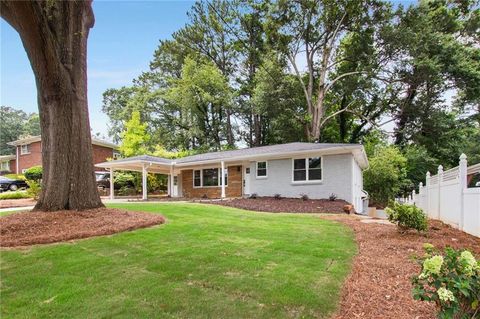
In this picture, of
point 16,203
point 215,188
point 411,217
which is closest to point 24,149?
point 16,203

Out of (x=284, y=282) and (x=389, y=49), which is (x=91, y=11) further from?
(x=389, y=49)

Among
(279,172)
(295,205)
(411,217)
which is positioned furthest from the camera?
(279,172)

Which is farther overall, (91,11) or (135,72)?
(135,72)

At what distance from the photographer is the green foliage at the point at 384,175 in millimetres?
20828

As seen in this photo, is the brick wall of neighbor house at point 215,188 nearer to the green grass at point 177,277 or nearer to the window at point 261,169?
the window at point 261,169

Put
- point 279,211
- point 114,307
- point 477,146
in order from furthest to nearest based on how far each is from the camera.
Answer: point 477,146
point 279,211
point 114,307

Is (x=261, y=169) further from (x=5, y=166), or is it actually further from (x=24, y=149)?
(x=5, y=166)

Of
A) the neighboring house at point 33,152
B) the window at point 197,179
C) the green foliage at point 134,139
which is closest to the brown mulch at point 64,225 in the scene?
the window at point 197,179

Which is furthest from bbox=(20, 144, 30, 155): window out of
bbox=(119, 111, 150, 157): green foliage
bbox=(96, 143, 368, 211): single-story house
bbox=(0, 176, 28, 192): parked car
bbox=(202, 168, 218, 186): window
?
bbox=(202, 168, 218, 186): window

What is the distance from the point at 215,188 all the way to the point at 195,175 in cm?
212

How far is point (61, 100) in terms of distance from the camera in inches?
335

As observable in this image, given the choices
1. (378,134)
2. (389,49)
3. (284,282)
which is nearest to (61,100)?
(284,282)

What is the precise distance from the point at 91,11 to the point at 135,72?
3202 centimetres

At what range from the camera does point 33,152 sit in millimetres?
34031
